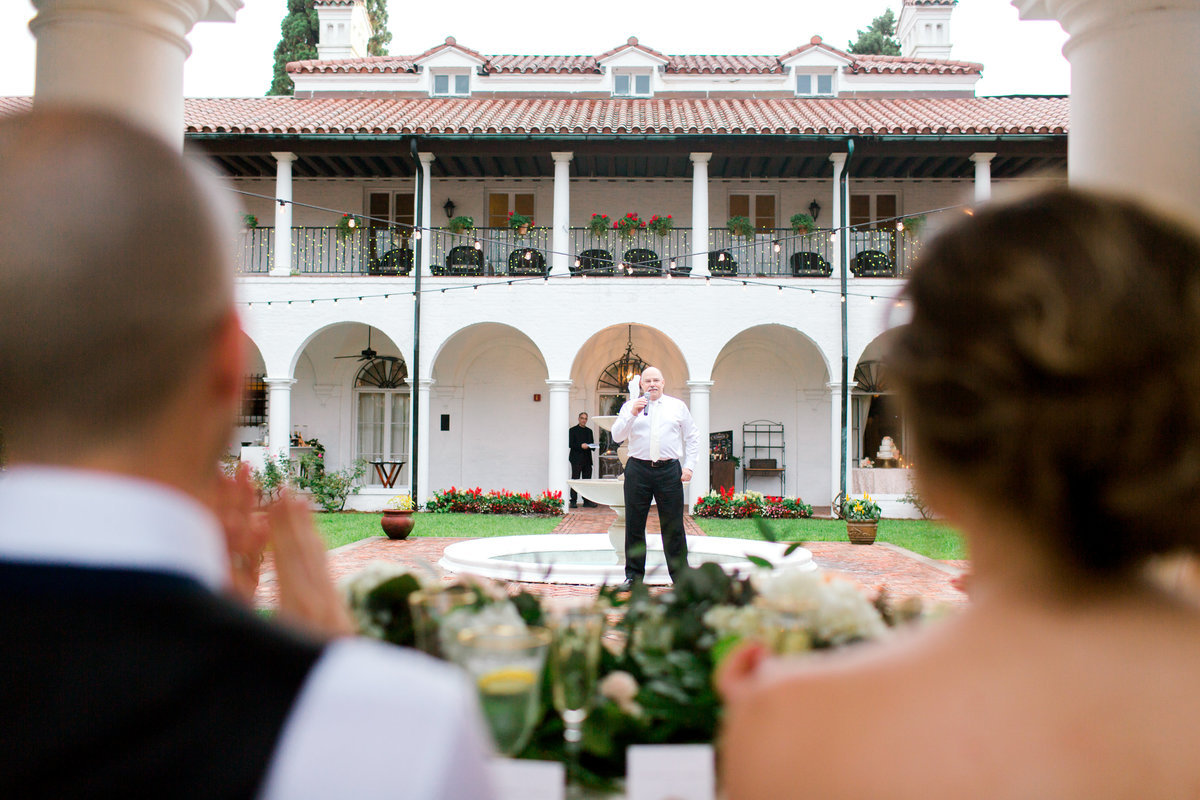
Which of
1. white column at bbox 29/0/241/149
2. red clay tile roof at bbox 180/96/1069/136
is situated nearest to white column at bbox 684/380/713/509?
red clay tile roof at bbox 180/96/1069/136

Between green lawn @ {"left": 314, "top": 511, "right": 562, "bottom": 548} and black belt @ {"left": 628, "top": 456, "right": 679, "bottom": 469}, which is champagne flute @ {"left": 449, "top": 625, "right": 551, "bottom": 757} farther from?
green lawn @ {"left": 314, "top": 511, "right": 562, "bottom": 548}

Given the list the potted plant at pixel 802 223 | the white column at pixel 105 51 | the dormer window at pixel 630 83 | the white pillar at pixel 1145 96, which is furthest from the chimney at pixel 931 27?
the white column at pixel 105 51

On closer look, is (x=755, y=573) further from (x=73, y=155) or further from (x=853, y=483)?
(x=853, y=483)

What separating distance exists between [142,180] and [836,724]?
31.3 inches

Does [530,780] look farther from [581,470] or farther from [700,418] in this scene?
[581,470]

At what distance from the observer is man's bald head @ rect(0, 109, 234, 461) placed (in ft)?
2.15

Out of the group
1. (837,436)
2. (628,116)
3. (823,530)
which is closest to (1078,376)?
(823,530)

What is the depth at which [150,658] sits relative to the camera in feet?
2.00

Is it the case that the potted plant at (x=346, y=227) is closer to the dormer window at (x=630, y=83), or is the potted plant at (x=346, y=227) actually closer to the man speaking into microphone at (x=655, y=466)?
the dormer window at (x=630, y=83)

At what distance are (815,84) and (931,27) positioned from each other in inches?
199

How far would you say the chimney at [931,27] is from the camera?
72.6ft

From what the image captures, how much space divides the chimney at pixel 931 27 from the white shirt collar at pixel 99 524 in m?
24.7

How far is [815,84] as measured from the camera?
19.9m

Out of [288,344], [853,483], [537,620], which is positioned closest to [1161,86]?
[537,620]
